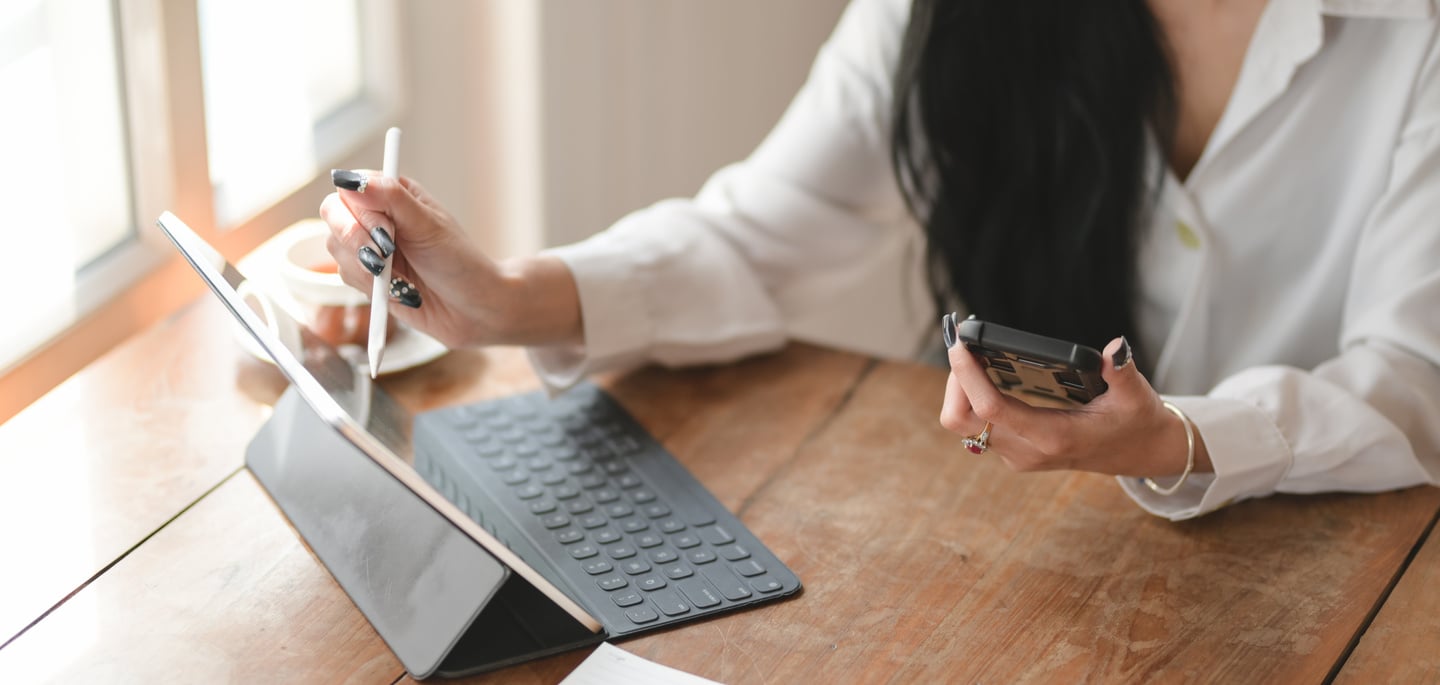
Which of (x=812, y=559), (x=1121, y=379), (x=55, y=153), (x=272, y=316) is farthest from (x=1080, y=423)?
(x=55, y=153)

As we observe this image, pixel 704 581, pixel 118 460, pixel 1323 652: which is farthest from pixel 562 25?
pixel 1323 652

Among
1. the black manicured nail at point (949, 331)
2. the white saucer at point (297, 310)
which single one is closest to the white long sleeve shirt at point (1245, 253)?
the white saucer at point (297, 310)

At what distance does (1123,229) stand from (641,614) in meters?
0.58

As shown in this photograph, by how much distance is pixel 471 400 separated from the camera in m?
1.01

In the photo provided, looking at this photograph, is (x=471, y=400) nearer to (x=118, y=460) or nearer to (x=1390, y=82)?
(x=118, y=460)

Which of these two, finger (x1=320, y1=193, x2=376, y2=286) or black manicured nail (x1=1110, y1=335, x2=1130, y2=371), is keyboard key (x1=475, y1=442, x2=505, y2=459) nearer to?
finger (x1=320, y1=193, x2=376, y2=286)

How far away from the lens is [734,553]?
828mm

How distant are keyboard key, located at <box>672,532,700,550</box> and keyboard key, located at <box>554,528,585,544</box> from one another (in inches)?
2.4

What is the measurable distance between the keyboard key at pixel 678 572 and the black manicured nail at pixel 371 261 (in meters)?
0.25

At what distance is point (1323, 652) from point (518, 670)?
1.49 feet

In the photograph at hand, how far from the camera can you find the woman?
91cm

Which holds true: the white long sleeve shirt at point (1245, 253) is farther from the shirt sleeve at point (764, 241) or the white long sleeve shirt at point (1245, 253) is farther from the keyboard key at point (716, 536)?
the keyboard key at point (716, 536)

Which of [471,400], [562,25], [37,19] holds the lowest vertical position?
[471,400]

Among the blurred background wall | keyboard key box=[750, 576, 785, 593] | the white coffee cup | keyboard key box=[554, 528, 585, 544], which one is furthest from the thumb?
the blurred background wall
